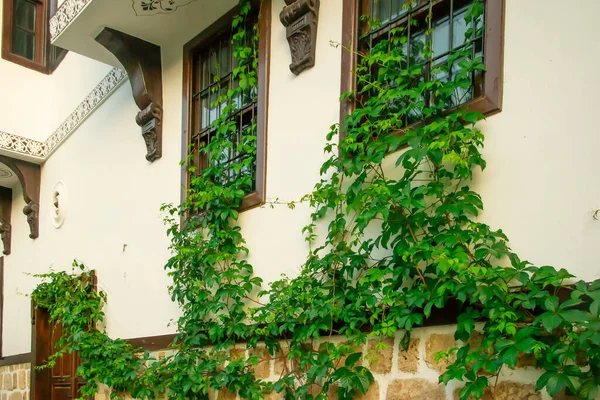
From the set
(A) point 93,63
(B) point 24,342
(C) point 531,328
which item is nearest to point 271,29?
(C) point 531,328

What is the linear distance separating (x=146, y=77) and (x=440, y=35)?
2751mm

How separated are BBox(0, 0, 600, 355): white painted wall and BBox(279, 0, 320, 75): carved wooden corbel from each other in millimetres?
50

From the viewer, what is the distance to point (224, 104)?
4512 millimetres

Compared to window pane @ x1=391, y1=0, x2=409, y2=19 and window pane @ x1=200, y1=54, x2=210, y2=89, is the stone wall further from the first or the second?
window pane @ x1=391, y1=0, x2=409, y2=19

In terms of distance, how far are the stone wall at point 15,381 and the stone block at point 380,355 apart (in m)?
5.36

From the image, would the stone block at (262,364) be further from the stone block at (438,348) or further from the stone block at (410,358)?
the stone block at (438,348)

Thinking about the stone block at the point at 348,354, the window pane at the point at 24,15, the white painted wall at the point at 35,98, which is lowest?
the stone block at the point at 348,354

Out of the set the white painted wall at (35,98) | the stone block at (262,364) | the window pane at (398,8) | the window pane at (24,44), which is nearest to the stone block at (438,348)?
the stone block at (262,364)

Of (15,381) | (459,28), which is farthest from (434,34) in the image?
(15,381)

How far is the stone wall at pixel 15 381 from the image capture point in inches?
283

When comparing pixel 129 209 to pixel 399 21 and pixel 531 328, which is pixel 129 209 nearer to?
pixel 399 21

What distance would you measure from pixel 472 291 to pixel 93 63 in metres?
5.31

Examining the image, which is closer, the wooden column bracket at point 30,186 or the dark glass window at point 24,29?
the wooden column bracket at point 30,186

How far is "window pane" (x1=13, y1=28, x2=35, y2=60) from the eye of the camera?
26.4 ft
